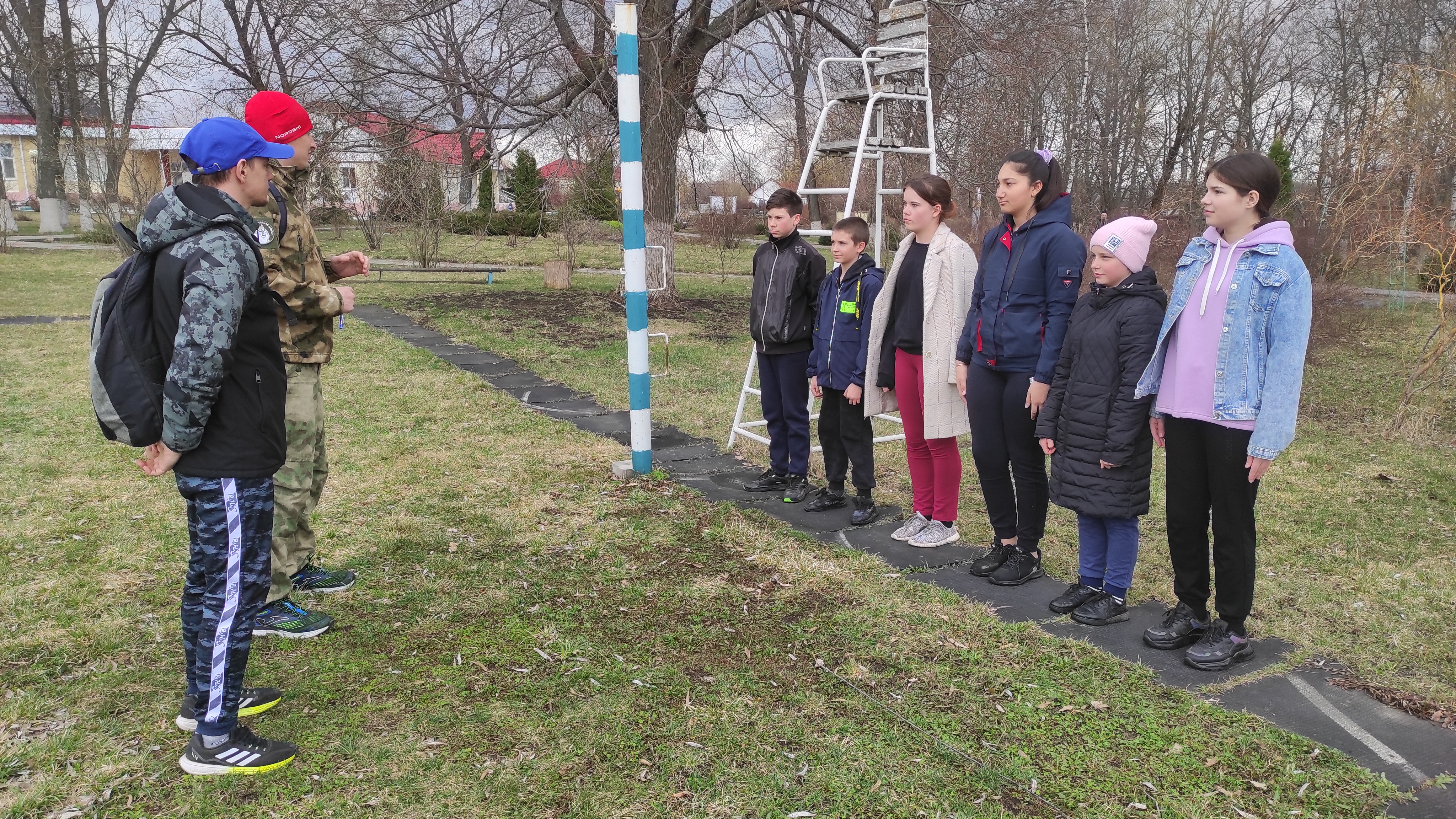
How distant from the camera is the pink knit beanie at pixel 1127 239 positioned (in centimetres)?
335

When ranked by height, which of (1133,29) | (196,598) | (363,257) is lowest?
(196,598)

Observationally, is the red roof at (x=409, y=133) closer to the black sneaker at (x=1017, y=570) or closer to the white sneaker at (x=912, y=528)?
the white sneaker at (x=912, y=528)

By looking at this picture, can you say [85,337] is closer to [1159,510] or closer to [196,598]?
[196,598]

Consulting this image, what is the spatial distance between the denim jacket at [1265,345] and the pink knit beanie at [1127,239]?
0.91ft

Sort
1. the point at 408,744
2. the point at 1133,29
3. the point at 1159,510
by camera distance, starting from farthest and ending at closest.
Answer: the point at 1133,29 → the point at 1159,510 → the point at 408,744

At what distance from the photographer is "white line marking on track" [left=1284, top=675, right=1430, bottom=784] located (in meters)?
2.61

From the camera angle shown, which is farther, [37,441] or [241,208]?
[37,441]

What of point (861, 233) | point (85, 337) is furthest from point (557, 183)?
point (861, 233)

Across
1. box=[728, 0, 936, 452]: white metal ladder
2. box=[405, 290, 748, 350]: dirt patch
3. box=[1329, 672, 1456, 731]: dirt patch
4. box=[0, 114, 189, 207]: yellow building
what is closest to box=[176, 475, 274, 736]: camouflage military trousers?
box=[728, 0, 936, 452]: white metal ladder

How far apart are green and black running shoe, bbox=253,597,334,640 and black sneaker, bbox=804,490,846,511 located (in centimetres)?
247

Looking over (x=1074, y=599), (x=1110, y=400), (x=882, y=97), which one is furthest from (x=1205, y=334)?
(x=882, y=97)

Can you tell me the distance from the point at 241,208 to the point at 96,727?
1.67m

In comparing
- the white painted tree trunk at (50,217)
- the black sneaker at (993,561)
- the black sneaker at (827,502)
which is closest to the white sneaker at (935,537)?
the black sneaker at (993,561)

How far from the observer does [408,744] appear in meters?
2.79
